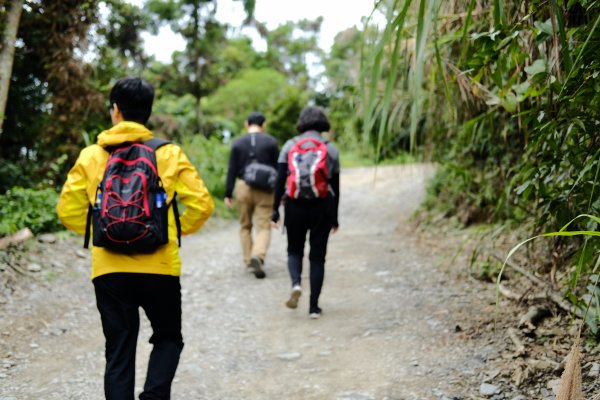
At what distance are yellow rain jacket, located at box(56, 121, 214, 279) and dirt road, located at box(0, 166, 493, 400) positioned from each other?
91 cm

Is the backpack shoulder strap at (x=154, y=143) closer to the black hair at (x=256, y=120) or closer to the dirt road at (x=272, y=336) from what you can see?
the dirt road at (x=272, y=336)

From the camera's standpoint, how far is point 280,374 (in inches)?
151

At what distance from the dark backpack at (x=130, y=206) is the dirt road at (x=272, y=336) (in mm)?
1067

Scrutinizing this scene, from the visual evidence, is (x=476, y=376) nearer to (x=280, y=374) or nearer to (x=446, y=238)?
(x=280, y=374)

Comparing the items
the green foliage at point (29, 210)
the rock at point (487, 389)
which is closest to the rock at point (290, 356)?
the rock at point (487, 389)

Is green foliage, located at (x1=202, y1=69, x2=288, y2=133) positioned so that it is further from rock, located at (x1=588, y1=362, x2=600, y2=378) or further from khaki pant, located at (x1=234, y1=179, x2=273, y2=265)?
rock, located at (x1=588, y1=362, x2=600, y2=378)

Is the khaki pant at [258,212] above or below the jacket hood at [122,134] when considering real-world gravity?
below

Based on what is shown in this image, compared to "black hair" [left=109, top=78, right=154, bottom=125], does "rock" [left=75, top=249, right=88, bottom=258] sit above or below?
below

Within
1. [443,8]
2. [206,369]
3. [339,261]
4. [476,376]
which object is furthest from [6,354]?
[339,261]

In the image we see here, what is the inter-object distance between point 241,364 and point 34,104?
6.31 m

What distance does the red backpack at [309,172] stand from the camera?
4.64m

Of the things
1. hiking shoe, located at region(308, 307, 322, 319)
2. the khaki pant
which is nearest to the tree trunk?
the khaki pant

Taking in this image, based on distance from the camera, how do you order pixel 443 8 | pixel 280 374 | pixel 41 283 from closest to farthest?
pixel 280 374 < pixel 443 8 < pixel 41 283

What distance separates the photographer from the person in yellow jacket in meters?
2.60
